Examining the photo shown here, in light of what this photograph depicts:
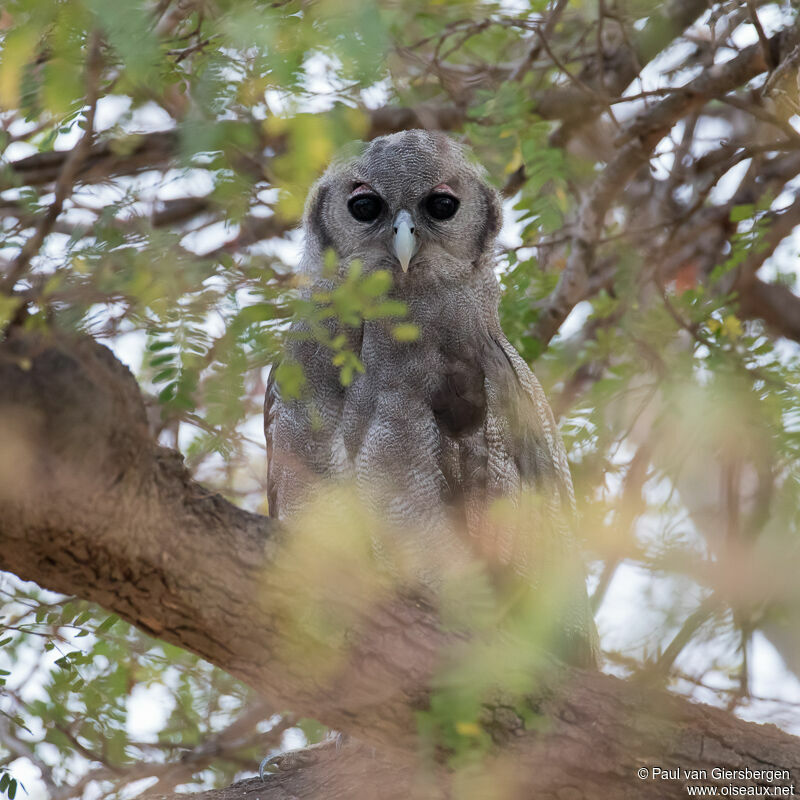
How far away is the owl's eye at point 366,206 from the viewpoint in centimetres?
347

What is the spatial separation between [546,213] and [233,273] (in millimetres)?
2148

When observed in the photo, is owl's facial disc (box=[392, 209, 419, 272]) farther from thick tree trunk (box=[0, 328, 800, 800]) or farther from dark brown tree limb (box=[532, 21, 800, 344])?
thick tree trunk (box=[0, 328, 800, 800])

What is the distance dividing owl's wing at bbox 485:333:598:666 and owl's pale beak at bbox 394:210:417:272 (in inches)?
19.2

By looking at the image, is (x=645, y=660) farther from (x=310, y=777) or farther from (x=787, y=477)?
(x=310, y=777)

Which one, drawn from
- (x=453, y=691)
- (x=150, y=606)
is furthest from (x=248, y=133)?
(x=453, y=691)

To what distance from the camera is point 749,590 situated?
2129 mm

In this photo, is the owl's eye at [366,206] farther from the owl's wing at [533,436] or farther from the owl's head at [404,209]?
the owl's wing at [533,436]

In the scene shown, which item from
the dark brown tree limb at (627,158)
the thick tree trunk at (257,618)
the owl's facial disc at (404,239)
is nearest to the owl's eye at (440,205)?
the owl's facial disc at (404,239)

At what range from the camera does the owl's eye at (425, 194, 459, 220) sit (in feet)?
11.5

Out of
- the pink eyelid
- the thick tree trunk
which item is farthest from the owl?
the thick tree trunk

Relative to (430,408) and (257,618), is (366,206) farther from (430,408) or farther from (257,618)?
(257,618)

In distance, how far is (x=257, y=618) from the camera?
6.82 ft

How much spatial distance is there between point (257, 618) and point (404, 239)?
5.21 feet

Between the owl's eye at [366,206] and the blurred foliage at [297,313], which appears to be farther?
the owl's eye at [366,206]
